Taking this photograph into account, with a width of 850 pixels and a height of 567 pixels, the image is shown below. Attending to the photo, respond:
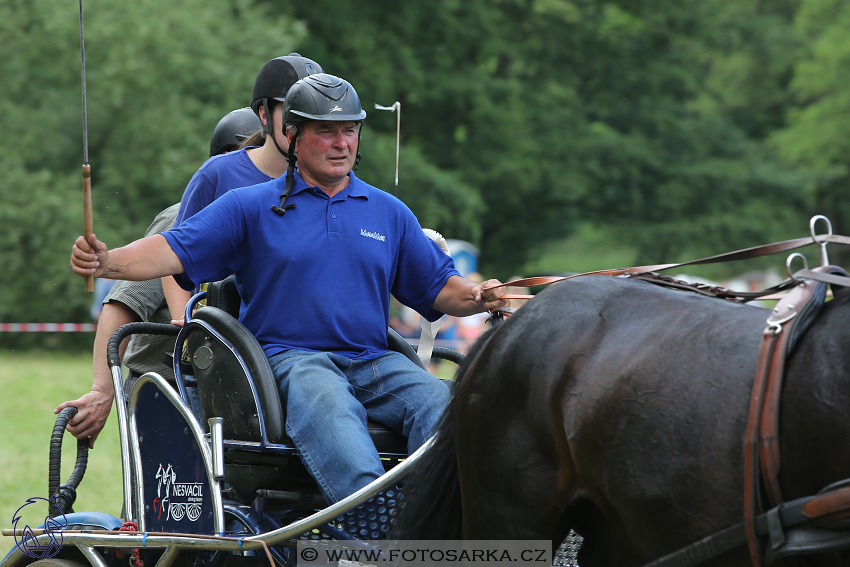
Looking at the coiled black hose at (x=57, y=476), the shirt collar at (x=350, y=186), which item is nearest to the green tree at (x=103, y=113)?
the coiled black hose at (x=57, y=476)

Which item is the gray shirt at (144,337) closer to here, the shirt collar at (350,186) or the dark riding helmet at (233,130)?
the dark riding helmet at (233,130)

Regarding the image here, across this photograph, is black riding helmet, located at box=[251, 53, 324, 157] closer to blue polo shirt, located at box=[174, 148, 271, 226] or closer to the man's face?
blue polo shirt, located at box=[174, 148, 271, 226]

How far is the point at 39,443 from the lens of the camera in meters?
8.10

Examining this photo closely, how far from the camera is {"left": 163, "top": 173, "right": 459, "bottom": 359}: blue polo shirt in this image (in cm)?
304

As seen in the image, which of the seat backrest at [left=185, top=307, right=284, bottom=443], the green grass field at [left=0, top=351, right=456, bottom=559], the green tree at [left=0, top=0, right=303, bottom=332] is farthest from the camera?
the green tree at [left=0, top=0, right=303, bottom=332]

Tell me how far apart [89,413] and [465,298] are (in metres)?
1.49

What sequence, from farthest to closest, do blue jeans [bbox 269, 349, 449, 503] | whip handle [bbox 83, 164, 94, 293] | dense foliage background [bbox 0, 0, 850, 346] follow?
dense foliage background [bbox 0, 0, 850, 346]
blue jeans [bbox 269, 349, 449, 503]
whip handle [bbox 83, 164, 94, 293]

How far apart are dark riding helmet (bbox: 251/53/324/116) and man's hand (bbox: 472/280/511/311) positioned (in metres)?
1.26

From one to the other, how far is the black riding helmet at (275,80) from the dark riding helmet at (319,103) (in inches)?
26.8

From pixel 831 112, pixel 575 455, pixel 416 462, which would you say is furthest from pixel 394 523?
pixel 831 112

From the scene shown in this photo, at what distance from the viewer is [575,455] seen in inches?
83.6

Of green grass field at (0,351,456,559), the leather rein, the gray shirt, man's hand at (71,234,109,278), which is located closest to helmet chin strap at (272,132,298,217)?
man's hand at (71,234,109,278)

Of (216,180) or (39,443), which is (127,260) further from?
(39,443)

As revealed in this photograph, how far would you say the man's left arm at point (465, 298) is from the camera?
303cm
